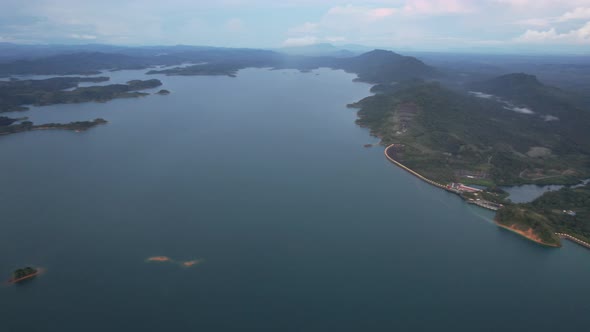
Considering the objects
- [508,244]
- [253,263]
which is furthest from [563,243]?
[253,263]

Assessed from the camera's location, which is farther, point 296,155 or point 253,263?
point 296,155

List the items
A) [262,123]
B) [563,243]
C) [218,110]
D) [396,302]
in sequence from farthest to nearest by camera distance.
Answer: [218,110] → [262,123] → [563,243] → [396,302]

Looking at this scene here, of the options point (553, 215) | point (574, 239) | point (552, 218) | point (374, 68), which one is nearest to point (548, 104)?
point (553, 215)

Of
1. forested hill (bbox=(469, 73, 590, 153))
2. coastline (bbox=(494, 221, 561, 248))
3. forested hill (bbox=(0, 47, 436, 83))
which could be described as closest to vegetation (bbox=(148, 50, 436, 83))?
forested hill (bbox=(0, 47, 436, 83))

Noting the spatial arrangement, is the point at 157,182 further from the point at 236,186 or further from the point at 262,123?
the point at 262,123

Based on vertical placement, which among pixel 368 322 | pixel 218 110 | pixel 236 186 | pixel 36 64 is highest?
pixel 36 64

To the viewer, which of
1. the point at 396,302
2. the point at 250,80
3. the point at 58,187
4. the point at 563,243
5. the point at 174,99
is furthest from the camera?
the point at 250,80

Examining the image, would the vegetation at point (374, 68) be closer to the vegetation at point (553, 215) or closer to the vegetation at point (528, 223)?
the vegetation at point (553, 215)

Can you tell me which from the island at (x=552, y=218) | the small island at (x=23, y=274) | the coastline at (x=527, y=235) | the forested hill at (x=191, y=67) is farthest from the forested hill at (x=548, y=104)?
the small island at (x=23, y=274)

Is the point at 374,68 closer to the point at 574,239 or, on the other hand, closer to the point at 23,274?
the point at 574,239
